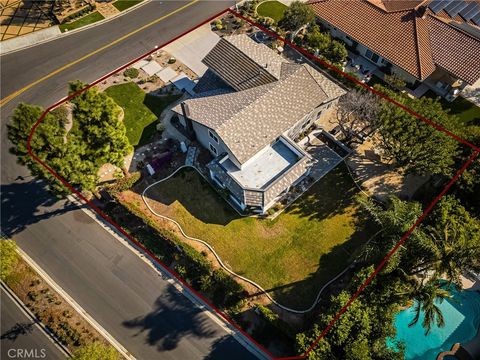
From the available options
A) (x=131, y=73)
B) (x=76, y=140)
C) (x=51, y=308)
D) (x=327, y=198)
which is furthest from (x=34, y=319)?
(x=327, y=198)

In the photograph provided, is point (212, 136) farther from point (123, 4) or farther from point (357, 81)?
point (123, 4)

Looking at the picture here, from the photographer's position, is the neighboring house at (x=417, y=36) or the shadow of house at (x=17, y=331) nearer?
the shadow of house at (x=17, y=331)

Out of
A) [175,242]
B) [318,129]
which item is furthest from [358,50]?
[175,242]

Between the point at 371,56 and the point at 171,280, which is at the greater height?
the point at 371,56

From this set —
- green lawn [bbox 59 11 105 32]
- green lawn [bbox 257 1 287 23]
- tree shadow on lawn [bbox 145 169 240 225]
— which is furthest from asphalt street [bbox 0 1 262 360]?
green lawn [bbox 257 1 287 23]

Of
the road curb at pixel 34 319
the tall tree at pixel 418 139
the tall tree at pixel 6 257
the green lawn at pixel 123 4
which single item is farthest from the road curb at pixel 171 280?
the green lawn at pixel 123 4

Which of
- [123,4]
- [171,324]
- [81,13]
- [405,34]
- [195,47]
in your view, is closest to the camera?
[171,324]

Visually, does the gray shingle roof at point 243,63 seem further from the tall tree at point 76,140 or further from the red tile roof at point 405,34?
the red tile roof at point 405,34

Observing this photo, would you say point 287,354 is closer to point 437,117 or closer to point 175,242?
point 175,242
